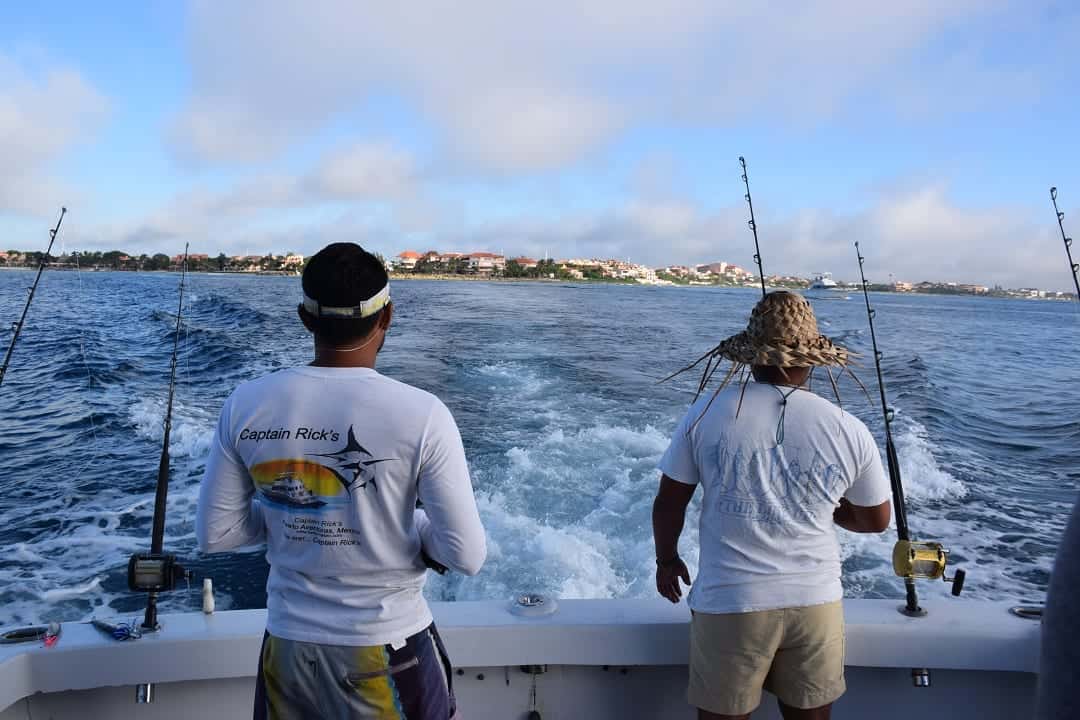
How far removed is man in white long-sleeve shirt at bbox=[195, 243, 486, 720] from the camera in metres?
1.11

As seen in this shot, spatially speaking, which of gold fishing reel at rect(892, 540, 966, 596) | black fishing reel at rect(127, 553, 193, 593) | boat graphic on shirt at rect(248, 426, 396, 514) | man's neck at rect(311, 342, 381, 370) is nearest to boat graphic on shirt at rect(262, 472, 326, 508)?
boat graphic on shirt at rect(248, 426, 396, 514)

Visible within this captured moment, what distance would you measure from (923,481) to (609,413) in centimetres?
318

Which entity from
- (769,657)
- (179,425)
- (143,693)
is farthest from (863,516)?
(179,425)

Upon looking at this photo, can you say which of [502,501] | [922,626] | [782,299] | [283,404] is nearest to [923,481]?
[502,501]

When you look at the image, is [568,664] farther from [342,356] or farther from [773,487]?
[342,356]

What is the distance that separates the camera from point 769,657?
1526 millimetres

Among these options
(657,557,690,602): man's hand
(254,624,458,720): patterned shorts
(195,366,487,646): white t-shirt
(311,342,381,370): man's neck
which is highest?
(311,342,381,370): man's neck

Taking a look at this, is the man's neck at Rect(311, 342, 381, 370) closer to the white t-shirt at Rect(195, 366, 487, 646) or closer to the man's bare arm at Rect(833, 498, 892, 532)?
the white t-shirt at Rect(195, 366, 487, 646)

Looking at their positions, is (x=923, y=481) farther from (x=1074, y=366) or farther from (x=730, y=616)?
(x=1074, y=366)

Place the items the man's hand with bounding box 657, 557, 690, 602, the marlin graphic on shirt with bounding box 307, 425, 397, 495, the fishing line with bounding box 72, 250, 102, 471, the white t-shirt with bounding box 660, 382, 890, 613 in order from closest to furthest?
the marlin graphic on shirt with bounding box 307, 425, 397, 495 < the white t-shirt with bounding box 660, 382, 890, 613 < the man's hand with bounding box 657, 557, 690, 602 < the fishing line with bounding box 72, 250, 102, 471

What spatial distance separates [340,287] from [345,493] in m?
0.33

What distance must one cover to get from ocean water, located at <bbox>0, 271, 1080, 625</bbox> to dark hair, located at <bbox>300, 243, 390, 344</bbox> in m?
3.08

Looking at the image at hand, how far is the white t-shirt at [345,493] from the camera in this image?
1.11 metres

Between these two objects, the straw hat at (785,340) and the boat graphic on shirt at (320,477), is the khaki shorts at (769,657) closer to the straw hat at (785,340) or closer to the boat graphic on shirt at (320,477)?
the straw hat at (785,340)
